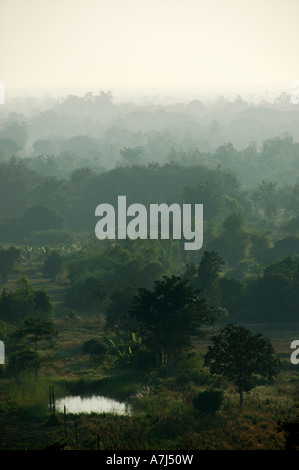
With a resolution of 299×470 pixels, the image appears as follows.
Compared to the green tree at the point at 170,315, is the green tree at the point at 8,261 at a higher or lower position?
higher

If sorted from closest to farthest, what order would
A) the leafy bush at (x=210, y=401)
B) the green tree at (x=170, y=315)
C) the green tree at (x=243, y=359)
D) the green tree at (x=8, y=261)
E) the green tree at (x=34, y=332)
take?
Result: the leafy bush at (x=210, y=401) → the green tree at (x=243, y=359) → the green tree at (x=170, y=315) → the green tree at (x=34, y=332) → the green tree at (x=8, y=261)

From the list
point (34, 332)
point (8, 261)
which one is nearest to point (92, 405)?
point (34, 332)

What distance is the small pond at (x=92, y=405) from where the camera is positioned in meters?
Answer: 32.0

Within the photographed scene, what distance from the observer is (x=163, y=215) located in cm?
8612

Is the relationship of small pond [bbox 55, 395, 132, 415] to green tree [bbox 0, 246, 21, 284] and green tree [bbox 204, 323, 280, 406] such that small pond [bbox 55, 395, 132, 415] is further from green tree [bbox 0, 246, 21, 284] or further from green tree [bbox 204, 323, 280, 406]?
green tree [bbox 0, 246, 21, 284]

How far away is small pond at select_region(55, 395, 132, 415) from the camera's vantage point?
32.0m

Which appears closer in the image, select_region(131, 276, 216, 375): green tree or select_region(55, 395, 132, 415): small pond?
select_region(55, 395, 132, 415): small pond

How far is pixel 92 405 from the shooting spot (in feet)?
109

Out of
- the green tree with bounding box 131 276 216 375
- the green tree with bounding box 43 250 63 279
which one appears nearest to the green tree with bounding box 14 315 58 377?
the green tree with bounding box 131 276 216 375

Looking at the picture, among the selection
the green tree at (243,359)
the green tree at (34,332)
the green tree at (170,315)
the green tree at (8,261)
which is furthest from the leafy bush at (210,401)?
the green tree at (8,261)

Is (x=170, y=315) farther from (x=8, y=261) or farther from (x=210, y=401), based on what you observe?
(x=8, y=261)

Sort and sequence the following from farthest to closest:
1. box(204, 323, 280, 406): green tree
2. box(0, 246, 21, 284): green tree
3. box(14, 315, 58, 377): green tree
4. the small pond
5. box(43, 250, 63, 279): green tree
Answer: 1. box(43, 250, 63, 279): green tree
2. box(0, 246, 21, 284): green tree
3. box(14, 315, 58, 377): green tree
4. the small pond
5. box(204, 323, 280, 406): green tree

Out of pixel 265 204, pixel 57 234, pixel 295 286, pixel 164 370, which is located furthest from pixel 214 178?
pixel 164 370

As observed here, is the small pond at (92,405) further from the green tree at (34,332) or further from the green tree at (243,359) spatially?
the green tree at (243,359)
